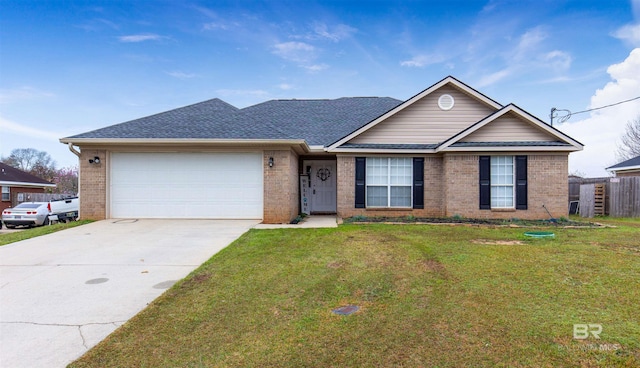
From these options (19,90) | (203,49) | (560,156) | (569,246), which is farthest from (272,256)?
(19,90)

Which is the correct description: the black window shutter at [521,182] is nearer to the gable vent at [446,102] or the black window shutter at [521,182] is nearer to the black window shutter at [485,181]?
the black window shutter at [485,181]

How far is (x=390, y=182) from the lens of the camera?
12367 millimetres

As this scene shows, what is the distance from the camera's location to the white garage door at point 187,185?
11477 millimetres

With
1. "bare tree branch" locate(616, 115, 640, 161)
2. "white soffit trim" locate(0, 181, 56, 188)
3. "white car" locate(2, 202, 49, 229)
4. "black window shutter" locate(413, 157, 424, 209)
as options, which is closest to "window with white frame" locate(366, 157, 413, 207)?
"black window shutter" locate(413, 157, 424, 209)

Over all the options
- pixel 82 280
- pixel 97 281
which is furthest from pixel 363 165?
pixel 82 280

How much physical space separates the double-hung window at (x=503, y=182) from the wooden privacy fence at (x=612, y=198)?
5099 millimetres

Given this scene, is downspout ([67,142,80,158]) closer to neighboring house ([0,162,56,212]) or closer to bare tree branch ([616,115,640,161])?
neighboring house ([0,162,56,212])

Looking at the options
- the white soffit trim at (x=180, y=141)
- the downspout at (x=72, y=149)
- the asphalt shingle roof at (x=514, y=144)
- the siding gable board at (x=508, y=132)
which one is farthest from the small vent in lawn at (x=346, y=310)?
the downspout at (x=72, y=149)

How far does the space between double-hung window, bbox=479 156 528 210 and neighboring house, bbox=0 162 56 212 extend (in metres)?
31.3

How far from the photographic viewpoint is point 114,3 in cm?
1259

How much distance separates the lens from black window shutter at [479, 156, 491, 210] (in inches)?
459

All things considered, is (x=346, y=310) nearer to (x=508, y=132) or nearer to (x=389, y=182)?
(x=389, y=182)

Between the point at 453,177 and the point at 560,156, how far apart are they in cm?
375

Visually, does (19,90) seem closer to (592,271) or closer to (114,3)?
(114,3)
